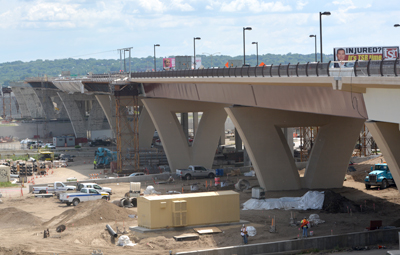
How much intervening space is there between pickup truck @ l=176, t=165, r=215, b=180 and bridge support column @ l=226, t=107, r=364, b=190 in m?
15.2

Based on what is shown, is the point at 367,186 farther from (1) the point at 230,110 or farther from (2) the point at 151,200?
(2) the point at 151,200

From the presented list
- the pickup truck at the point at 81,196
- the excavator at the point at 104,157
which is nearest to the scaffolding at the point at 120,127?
the excavator at the point at 104,157

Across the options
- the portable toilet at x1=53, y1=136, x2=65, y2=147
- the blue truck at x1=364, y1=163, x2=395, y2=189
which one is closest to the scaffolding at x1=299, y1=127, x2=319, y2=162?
the blue truck at x1=364, y1=163, x2=395, y2=189

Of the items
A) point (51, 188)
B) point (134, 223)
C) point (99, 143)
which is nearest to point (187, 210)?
point (134, 223)

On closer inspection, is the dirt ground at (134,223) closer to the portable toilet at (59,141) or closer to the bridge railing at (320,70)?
the bridge railing at (320,70)

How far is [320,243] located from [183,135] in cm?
3607

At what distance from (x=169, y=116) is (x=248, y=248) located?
124 feet

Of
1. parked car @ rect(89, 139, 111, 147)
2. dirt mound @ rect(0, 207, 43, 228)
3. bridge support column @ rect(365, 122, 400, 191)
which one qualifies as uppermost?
bridge support column @ rect(365, 122, 400, 191)

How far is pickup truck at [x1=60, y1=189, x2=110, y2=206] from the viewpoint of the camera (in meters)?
42.9

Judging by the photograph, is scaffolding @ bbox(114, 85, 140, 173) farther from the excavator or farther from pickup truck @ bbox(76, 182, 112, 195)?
pickup truck @ bbox(76, 182, 112, 195)

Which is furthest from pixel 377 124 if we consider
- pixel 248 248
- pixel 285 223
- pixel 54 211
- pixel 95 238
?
pixel 54 211

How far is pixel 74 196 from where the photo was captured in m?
43.1

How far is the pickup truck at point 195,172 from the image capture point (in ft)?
188

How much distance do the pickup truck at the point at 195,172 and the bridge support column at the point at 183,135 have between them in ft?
13.1
